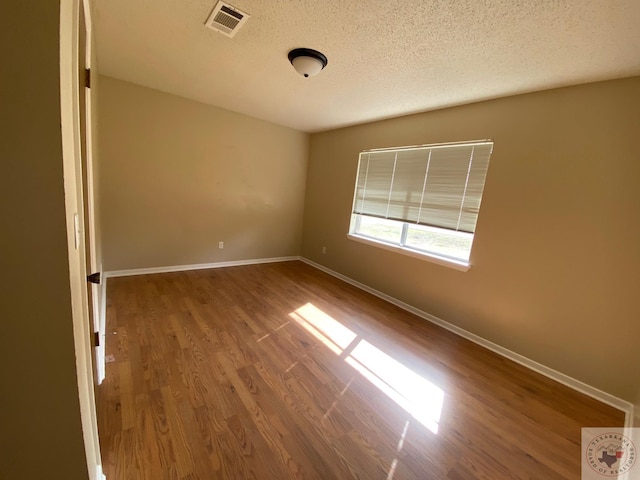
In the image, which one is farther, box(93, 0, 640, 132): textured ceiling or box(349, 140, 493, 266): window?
box(349, 140, 493, 266): window

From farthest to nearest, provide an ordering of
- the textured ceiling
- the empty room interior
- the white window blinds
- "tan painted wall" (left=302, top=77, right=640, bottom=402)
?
the white window blinds, "tan painted wall" (left=302, top=77, right=640, bottom=402), the textured ceiling, the empty room interior

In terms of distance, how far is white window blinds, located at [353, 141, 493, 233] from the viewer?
2533 millimetres

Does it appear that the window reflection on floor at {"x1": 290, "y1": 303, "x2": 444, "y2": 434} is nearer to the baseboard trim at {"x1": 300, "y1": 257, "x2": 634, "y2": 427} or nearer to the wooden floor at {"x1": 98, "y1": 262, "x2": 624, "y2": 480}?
the wooden floor at {"x1": 98, "y1": 262, "x2": 624, "y2": 480}

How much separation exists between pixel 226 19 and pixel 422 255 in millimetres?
2822

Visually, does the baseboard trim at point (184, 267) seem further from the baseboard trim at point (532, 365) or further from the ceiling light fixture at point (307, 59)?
the ceiling light fixture at point (307, 59)

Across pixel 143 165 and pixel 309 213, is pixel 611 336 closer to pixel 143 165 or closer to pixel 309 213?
pixel 309 213

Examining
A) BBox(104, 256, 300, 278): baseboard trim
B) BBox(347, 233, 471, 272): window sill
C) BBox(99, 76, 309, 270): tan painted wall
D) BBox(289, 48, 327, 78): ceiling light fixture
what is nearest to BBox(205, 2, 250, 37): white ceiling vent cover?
BBox(289, 48, 327, 78): ceiling light fixture

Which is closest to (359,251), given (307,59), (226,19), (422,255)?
(422,255)

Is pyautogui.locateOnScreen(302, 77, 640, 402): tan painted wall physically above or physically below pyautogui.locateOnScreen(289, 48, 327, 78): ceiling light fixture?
below

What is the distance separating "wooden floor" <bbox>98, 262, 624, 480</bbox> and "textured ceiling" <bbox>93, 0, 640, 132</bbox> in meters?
2.41

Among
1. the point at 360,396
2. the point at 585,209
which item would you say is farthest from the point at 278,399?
the point at 585,209

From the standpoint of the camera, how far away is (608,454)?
4.89 feet

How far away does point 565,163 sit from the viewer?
2.01m

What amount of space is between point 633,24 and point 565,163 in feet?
3.05
